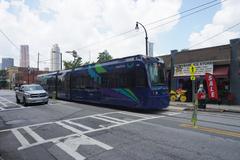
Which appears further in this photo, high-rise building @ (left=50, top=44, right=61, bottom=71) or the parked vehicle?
high-rise building @ (left=50, top=44, right=61, bottom=71)

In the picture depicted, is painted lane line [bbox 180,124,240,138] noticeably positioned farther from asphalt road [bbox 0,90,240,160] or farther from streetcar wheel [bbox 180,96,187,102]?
streetcar wheel [bbox 180,96,187,102]

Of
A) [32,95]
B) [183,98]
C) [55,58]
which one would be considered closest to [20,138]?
[32,95]

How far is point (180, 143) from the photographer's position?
6582 millimetres

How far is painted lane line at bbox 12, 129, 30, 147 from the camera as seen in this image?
→ 7.09 metres

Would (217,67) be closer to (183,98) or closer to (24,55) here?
(183,98)

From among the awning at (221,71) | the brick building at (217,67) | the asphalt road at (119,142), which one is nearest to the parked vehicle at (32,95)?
the asphalt road at (119,142)

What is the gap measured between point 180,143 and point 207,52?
54.8 ft

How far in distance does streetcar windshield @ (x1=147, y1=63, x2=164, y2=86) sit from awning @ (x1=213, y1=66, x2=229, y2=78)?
7.96 metres

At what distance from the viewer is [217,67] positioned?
2048 cm

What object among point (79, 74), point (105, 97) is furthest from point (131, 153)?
point (79, 74)

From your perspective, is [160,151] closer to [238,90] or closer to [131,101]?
[131,101]

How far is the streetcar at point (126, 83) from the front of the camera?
13.4 m

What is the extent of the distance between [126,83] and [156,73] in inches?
81.0

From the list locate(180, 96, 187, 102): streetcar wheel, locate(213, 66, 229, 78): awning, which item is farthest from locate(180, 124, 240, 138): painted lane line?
locate(180, 96, 187, 102): streetcar wheel
